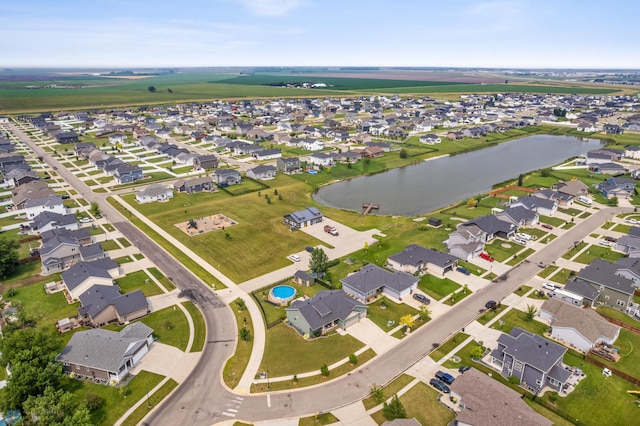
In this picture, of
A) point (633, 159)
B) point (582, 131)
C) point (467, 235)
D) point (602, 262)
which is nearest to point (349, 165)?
point (467, 235)

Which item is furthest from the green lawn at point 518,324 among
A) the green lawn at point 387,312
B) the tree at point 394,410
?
the tree at point 394,410

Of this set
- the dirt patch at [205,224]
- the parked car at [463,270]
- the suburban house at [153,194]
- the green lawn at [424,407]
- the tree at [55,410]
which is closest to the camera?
the tree at [55,410]

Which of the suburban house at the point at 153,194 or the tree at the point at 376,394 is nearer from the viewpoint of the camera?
the tree at the point at 376,394

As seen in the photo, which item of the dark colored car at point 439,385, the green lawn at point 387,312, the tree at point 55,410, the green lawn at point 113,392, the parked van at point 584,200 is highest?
the parked van at point 584,200

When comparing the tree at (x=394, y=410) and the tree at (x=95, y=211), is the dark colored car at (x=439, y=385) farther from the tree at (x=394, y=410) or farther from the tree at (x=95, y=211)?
the tree at (x=95, y=211)

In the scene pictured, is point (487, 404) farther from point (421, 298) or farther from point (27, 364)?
point (27, 364)

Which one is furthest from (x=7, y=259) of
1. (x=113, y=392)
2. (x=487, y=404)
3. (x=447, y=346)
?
(x=487, y=404)

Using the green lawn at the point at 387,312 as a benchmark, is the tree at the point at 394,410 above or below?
above
